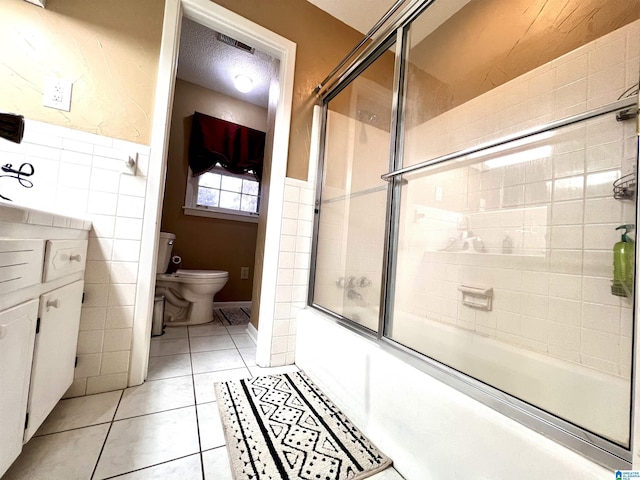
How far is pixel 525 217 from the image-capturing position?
1334 mm

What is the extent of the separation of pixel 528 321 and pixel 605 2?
143 centimetres

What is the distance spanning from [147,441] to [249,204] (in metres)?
2.48

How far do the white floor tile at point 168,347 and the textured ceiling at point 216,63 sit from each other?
2253 millimetres

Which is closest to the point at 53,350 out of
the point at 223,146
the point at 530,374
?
the point at 530,374

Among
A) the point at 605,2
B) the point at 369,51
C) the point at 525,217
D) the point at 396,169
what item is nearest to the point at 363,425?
the point at 396,169

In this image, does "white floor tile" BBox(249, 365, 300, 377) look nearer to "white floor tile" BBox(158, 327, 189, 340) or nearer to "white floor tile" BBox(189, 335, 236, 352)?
"white floor tile" BBox(189, 335, 236, 352)

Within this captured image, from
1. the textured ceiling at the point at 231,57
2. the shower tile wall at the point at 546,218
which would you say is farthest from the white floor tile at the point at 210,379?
the textured ceiling at the point at 231,57

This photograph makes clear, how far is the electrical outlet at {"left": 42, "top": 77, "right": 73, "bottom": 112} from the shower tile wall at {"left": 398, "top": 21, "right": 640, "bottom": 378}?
1695 mm

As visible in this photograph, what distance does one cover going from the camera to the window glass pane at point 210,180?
2847mm

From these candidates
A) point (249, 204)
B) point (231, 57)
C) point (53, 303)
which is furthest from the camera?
point (249, 204)

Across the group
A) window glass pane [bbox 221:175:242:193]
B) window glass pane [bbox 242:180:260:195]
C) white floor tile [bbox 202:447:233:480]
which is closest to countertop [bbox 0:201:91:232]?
white floor tile [bbox 202:447:233:480]

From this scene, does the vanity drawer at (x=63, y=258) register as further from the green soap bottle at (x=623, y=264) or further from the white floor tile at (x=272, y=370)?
the green soap bottle at (x=623, y=264)

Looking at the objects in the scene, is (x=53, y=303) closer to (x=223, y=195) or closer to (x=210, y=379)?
(x=210, y=379)

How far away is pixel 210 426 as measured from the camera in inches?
40.6
